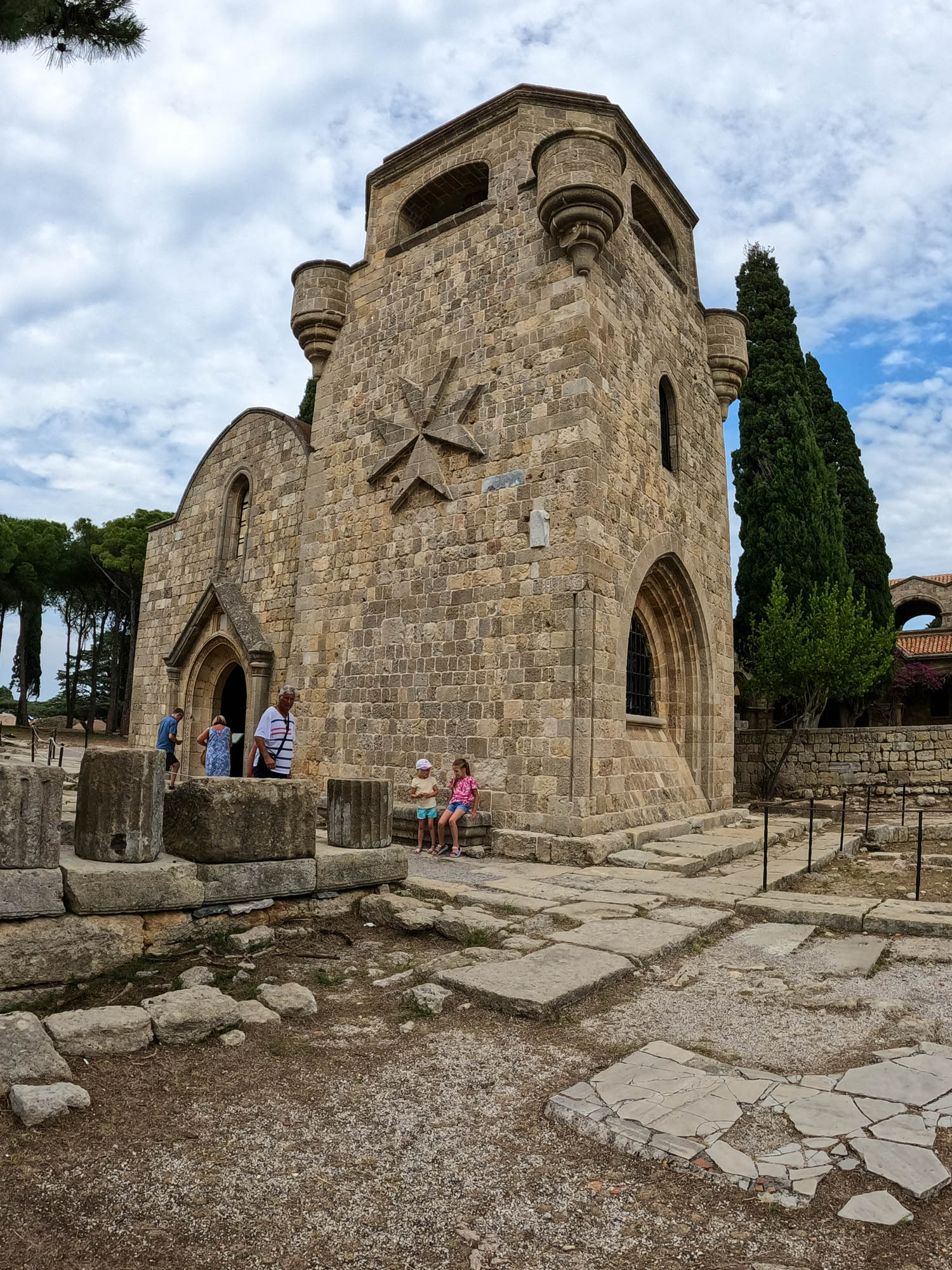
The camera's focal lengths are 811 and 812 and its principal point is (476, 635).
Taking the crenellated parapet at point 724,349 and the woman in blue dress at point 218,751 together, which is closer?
the woman in blue dress at point 218,751

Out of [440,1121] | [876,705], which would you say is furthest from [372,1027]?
[876,705]

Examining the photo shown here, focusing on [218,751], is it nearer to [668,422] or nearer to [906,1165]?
[668,422]

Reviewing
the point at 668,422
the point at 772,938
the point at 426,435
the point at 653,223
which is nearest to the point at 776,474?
the point at 653,223

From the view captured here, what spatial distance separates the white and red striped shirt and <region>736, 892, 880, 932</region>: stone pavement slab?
414 centimetres

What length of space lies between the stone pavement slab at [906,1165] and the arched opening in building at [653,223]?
11.7 m

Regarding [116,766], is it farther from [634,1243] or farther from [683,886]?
[683,886]

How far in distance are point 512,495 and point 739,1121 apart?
7.61m

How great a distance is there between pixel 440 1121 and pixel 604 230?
9454 mm

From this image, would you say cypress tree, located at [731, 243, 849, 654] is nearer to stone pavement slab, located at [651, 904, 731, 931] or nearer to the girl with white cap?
the girl with white cap

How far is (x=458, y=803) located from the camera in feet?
29.1

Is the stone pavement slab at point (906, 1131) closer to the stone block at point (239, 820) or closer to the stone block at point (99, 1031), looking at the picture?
the stone block at point (99, 1031)

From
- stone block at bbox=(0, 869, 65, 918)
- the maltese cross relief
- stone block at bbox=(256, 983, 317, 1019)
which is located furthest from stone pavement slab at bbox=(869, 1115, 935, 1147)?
the maltese cross relief

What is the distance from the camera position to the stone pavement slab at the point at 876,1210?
7.65ft

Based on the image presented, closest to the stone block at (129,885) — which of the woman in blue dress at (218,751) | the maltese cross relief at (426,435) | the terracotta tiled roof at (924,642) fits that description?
the woman in blue dress at (218,751)
